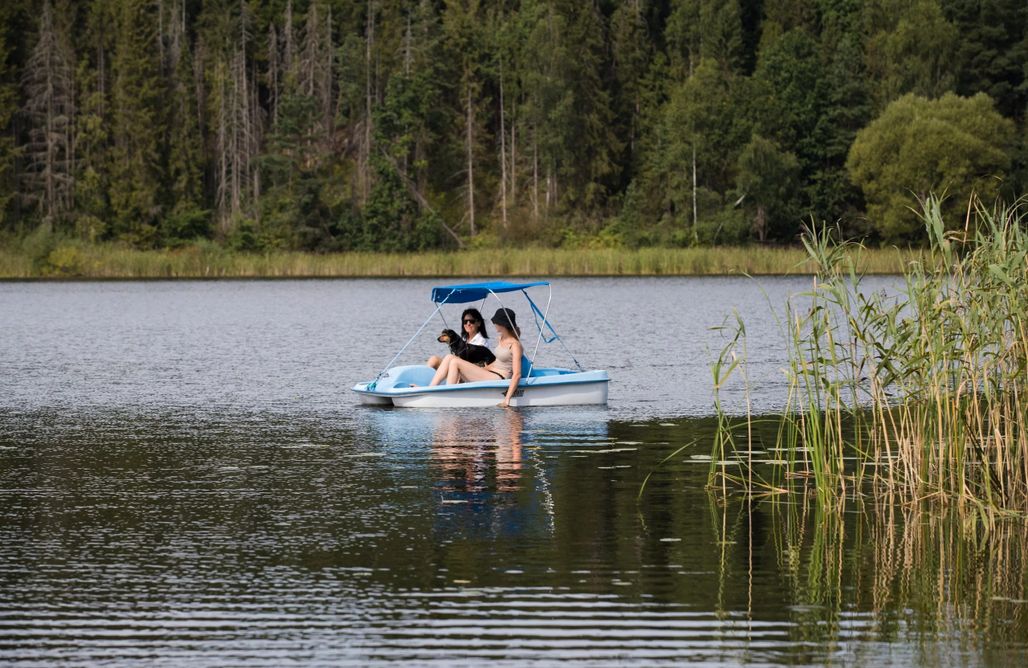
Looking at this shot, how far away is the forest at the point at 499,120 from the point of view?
7181 centimetres

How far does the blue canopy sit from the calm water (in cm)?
181

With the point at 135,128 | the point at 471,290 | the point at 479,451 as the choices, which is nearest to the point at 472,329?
the point at 471,290

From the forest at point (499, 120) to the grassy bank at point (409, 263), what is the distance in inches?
277

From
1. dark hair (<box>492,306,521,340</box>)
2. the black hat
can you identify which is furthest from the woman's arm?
the black hat

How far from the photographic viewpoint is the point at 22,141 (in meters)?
87.2

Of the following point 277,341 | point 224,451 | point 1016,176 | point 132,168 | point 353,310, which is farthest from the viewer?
point 132,168

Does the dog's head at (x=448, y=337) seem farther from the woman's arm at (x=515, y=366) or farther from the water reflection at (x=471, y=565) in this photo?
the water reflection at (x=471, y=565)

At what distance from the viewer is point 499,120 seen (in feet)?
295

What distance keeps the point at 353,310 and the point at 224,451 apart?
28.3 meters

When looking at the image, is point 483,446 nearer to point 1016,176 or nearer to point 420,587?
point 420,587

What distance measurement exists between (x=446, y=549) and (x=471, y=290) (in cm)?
1059

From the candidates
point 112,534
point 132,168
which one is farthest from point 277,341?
point 132,168

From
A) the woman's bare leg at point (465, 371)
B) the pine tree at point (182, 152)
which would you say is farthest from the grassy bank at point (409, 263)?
the woman's bare leg at point (465, 371)

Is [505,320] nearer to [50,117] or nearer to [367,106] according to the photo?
[50,117]
